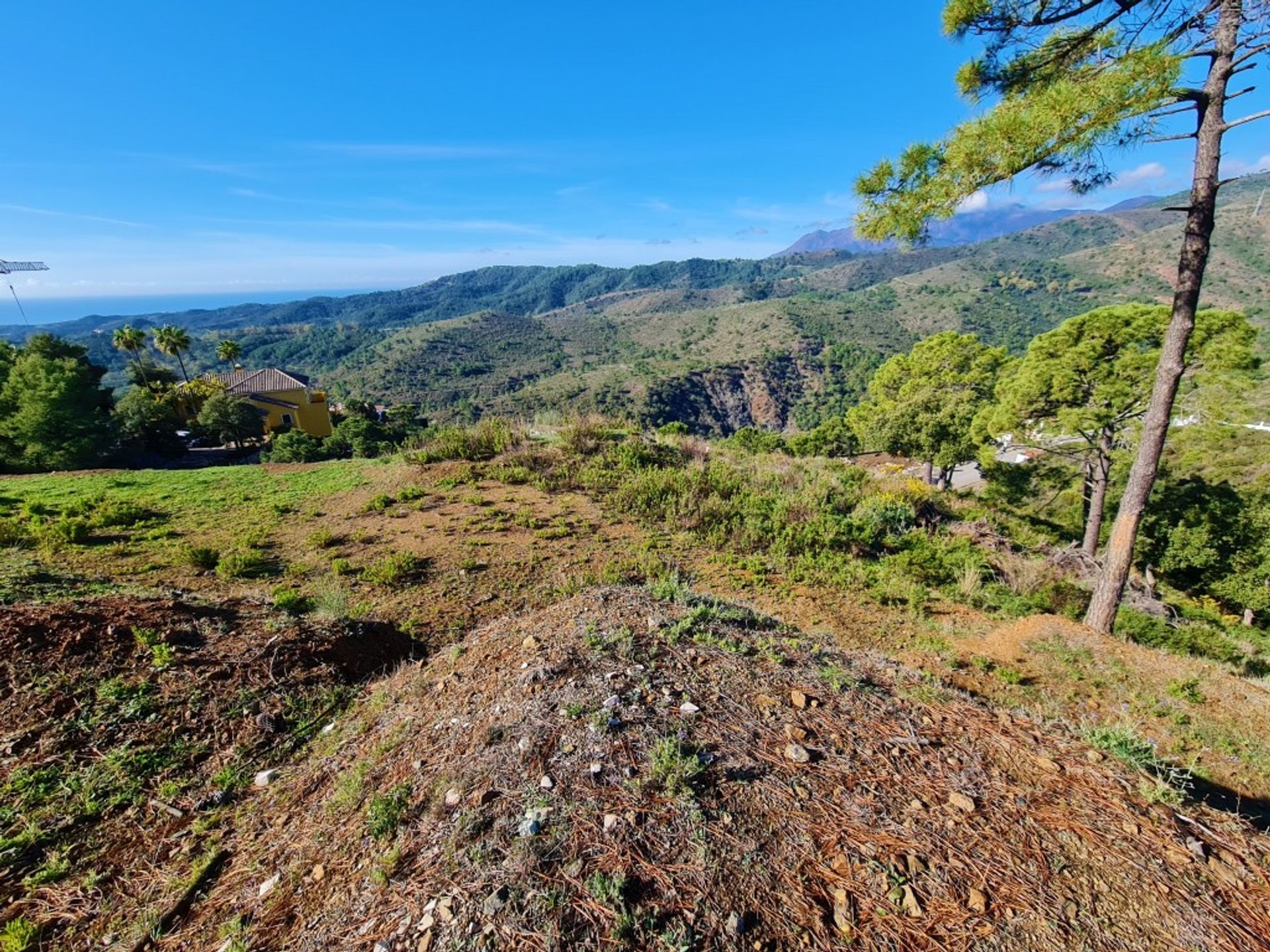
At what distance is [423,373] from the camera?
293ft

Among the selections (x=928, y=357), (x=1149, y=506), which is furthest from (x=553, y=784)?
(x=928, y=357)

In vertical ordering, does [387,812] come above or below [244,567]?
above

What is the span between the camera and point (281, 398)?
3334 centimetres

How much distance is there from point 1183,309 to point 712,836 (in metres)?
6.60

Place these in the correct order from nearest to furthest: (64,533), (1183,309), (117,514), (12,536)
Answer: (1183,309) → (12,536) → (64,533) → (117,514)

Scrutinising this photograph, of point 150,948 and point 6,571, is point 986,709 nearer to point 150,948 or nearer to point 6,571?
point 150,948

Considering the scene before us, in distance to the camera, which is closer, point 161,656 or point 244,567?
point 161,656

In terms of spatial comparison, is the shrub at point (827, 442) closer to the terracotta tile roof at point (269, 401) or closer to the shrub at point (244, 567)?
the shrub at point (244, 567)

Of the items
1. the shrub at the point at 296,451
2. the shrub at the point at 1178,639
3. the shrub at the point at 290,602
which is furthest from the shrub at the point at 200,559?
the shrub at the point at 1178,639

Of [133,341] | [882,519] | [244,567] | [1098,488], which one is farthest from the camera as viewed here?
[133,341]

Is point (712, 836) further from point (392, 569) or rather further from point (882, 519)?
point (882, 519)

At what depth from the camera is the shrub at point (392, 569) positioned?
21.3ft

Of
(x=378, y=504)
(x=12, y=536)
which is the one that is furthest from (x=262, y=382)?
(x=378, y=504)

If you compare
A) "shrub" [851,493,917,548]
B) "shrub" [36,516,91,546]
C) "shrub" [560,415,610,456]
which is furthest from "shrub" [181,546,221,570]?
"shrub" [851,493,917,548]
